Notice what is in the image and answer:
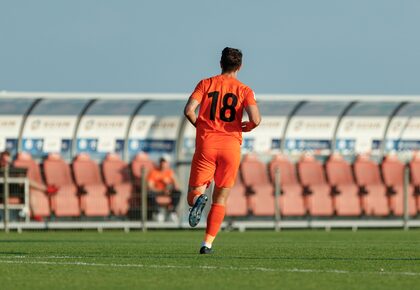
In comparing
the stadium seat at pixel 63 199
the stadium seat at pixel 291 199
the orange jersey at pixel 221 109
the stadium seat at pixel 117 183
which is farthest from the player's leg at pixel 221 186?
the stadium seat at pixel 291 199

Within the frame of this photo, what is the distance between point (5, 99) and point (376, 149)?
882cm

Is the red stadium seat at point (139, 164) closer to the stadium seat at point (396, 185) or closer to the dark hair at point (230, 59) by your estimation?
the stadium seat at point (396, 185)

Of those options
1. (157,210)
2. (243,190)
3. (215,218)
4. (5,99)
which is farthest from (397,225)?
(215,218)

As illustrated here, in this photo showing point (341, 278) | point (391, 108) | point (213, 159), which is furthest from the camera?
point (391, 108)

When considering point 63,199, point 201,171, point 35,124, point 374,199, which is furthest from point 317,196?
point 201,171

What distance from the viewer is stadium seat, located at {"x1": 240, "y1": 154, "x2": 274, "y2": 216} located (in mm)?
28250

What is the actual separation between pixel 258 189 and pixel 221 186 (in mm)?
15697

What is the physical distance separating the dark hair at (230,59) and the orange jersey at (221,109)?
0.34ft

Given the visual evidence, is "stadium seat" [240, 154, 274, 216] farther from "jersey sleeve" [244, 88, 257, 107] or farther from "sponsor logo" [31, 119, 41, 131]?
"jersey sleeve" [244, 88, 257, 107]

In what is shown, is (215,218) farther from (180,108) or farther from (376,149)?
(376,149)

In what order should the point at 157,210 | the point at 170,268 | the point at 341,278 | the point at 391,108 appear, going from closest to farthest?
the point at 341,278
the point at 170,268
the point at 157,210
the point at 391,108

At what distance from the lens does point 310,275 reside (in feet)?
32.3

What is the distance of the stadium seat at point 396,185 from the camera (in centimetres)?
2908

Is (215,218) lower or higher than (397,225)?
higher
